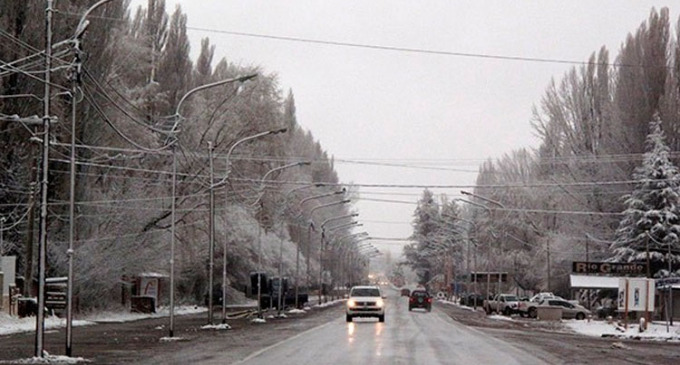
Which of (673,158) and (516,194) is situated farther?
(516,194)

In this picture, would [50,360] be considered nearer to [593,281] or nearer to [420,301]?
[593,281]

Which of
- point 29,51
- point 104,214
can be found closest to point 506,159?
point 104,214

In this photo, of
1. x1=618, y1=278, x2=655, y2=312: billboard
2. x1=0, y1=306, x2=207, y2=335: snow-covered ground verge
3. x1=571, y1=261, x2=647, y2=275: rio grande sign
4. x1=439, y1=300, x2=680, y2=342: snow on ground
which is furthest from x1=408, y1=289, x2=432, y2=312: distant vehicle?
x1=618, y1=278, x2=655, y2=312: billboard

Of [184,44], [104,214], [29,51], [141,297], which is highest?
[184,44]

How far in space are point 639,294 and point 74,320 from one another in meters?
26.7

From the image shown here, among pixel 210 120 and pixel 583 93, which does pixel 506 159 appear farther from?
pixel 210 120

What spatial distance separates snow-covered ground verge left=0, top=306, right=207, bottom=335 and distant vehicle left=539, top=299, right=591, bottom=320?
24431mm

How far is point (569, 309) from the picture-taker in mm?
71250

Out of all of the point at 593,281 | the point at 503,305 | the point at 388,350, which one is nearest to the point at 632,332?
the point at 593,281

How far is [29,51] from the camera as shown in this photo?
46.8 m

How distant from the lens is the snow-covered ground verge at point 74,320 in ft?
135

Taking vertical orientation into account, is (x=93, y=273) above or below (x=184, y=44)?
below

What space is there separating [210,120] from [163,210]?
32.7 ft

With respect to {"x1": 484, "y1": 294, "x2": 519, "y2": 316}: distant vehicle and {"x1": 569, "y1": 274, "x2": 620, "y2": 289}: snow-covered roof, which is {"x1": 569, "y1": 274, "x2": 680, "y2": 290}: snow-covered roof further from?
{"x1": 484, "y1": 294, "x2": 519, "y2": 316}: distant vehicle
